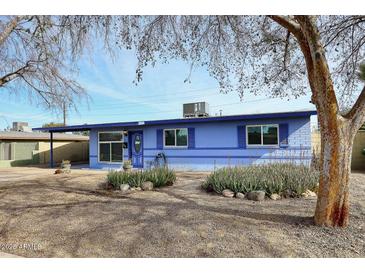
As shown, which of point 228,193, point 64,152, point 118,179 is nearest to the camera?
point 228,193

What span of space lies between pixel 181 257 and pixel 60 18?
6374 mm

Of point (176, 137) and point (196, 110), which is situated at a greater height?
point (196, 110)

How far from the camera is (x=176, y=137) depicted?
567 inches

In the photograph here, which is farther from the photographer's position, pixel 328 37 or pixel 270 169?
pixel 270 169

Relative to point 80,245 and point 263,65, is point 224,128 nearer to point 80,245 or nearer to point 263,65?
point 263,65

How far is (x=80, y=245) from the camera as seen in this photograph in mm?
3807

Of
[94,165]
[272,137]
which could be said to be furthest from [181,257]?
[94,165]

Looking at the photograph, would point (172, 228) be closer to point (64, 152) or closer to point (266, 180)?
point (266, 180)

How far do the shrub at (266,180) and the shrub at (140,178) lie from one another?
1358 millimetres

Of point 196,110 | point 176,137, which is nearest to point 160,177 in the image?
point 176,137

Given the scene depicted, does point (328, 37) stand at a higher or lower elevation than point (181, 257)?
higher

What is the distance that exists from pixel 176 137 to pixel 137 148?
2.78 meters

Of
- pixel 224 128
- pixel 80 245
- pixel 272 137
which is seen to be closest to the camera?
pixel 80 245
